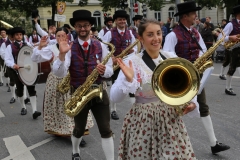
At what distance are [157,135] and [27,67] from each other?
14.7 ft

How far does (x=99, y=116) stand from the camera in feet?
13.2

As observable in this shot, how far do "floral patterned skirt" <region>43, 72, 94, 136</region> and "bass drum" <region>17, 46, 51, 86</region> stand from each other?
2.49ft

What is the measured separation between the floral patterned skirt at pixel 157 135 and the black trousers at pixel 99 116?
1.23m

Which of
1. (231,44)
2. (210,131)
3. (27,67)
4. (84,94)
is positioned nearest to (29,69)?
(27,67)

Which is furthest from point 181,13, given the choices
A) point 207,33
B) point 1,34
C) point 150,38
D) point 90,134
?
point 207,33

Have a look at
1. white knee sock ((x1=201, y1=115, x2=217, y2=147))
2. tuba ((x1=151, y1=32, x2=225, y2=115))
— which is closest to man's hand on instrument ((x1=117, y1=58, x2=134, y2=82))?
tuba ((x1=151, y1=32, x2=225, y2=115))

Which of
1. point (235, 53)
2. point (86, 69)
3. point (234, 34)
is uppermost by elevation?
point (234, 34)

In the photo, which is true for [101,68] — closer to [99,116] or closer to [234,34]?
[99,116]

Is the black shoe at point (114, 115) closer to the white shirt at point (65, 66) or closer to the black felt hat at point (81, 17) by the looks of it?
the white shirt at point (65, 66)

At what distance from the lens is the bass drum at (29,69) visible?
6098mm

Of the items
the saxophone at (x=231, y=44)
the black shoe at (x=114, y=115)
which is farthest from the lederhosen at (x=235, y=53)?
the black shoe at (x=114, y=115)

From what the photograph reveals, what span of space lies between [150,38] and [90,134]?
318cm

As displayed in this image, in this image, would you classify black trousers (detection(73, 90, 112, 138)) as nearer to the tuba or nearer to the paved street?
the paved street

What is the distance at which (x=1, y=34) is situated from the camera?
10.6m
